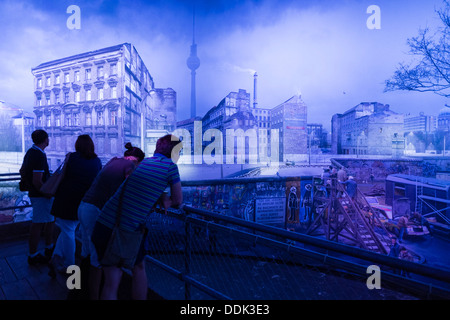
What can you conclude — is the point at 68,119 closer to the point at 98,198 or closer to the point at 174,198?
the point at 98,198

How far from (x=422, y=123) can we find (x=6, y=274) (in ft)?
225

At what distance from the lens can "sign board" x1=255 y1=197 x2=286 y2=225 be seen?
414 inches

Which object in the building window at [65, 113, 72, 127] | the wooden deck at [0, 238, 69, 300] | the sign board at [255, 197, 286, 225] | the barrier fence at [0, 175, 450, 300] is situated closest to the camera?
the barrier fence at [0, 175, 450, 300]

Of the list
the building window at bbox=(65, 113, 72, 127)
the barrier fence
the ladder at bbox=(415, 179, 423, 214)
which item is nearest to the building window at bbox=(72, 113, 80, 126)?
the building window at bbox=(65, 113, 72, 127)

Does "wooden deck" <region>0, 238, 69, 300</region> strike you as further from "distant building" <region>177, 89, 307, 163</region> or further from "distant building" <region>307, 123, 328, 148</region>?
"distant building" <region>307, 123, 328, 148</region>

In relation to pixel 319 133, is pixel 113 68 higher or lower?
higher

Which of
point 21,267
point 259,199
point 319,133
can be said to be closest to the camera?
point 21,267

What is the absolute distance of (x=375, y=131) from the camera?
3172 cm

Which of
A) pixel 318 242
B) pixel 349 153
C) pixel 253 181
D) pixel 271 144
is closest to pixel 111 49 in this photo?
pixel 271 144

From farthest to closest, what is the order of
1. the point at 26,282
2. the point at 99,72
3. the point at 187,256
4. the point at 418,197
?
the point at 99,72 → the point at 418,197 → the point at 26,282 → the point at 187,256

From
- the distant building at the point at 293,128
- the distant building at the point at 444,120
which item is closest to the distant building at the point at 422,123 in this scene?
the distant building at the point at 444,120

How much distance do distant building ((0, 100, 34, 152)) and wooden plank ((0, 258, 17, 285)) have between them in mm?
27818

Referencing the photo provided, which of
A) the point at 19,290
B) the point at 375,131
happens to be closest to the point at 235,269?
the point at 19,290

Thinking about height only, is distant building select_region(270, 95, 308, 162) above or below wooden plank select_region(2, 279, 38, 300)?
above
